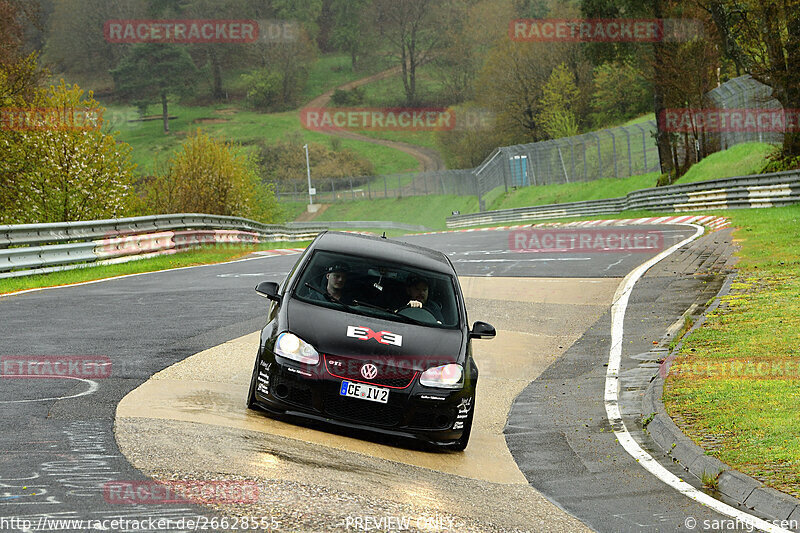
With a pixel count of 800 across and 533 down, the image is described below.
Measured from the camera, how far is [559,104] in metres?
83.6

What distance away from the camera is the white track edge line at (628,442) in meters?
6.45

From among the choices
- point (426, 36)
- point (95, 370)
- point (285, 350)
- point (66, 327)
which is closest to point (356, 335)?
point (285, 350)

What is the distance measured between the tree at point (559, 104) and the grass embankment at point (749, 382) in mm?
66427

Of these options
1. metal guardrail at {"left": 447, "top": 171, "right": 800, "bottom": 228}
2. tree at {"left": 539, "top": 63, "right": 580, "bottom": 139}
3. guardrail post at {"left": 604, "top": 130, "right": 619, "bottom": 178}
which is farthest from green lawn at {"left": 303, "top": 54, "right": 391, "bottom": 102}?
metal guardrail at {"left": 447, "top": 171, "right": 800, "bottom": 228}

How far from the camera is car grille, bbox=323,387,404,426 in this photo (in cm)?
777

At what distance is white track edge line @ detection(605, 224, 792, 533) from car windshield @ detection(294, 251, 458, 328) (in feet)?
6.21

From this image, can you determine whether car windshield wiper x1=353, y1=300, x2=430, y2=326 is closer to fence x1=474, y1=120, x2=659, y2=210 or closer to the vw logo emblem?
the vw logo emblem

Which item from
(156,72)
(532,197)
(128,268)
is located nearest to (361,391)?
(128,268)

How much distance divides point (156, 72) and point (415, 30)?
38.1 m

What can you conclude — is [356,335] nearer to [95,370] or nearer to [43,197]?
[95,370]

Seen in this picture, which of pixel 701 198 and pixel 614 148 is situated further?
pixel 614 148

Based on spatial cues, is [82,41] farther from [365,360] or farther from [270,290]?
[365,360]

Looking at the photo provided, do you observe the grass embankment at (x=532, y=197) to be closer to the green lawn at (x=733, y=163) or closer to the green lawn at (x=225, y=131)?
the green lawn at (x=733, y=163)

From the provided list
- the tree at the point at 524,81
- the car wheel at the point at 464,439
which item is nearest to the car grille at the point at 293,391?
the car wheel at the point at 464,439
